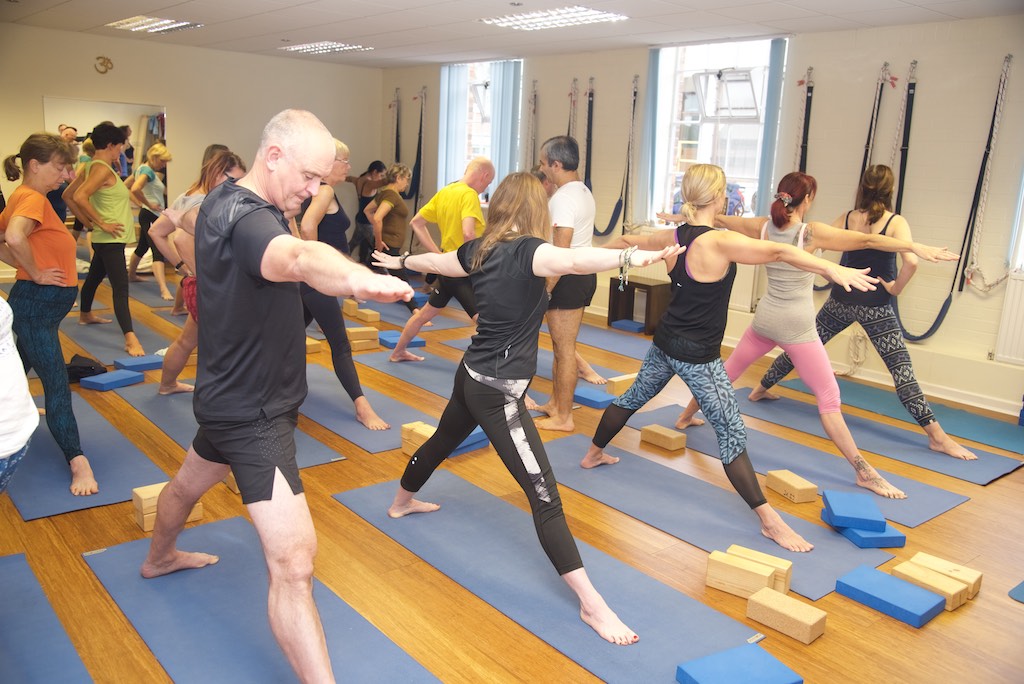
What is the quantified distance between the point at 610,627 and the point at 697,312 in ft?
4.39

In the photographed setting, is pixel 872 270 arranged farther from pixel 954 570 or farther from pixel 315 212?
pixel 315 212

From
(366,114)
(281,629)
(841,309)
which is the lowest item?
(281,629)

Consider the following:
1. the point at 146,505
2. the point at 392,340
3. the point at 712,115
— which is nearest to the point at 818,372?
the point at 146,505

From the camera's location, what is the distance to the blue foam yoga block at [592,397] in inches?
201

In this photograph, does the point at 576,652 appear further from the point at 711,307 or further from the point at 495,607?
the point at 711,307

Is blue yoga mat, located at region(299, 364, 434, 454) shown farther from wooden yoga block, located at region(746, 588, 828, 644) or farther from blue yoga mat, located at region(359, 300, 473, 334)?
wooden yoga block, located at region(746, 588, 828, 644)

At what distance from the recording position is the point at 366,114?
11.7m

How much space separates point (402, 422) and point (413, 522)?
52.4 inches

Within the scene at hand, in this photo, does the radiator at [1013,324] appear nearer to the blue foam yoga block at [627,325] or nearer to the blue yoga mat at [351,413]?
the blue foam yoga block at [627,325]

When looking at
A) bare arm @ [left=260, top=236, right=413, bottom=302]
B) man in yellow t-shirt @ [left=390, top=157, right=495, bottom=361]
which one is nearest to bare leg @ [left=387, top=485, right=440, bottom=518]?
man in yellow t-shirt @ [left=390, top=157, right=495, bottom=361]

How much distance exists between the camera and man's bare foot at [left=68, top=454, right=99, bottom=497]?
3.45m

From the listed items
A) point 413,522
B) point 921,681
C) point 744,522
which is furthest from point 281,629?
point 744,522

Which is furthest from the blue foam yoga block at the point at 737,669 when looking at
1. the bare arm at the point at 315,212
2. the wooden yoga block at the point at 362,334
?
the wooden yoga block at the point at 362,334

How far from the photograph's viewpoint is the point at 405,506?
3387 mm
